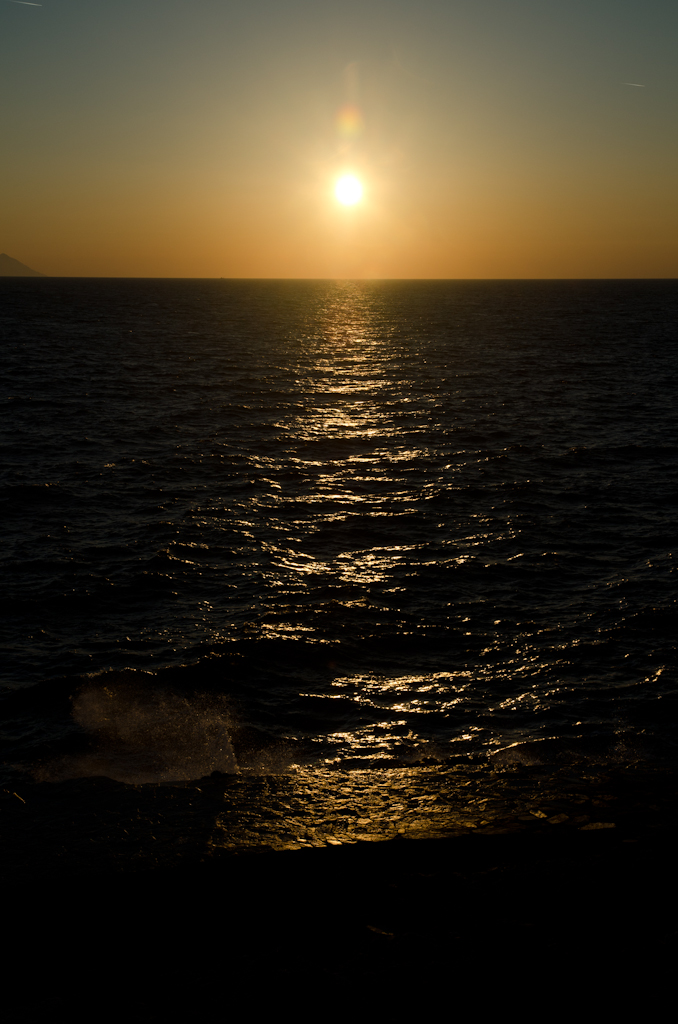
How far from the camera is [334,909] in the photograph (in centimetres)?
890

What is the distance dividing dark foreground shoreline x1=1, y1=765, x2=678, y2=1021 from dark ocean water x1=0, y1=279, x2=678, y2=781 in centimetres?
227

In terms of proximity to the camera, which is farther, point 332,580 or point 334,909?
point 332,580

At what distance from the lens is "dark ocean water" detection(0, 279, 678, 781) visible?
1448 centimetres

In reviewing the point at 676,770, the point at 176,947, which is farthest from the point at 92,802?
the point at 676,770

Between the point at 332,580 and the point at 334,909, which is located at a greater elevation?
the point at 332,580

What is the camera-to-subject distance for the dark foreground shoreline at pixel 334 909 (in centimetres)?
770

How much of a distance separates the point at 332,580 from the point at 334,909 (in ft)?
42.4

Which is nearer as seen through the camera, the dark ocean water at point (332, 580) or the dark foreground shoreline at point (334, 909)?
the dark foreground shoreline at point (334, 909)

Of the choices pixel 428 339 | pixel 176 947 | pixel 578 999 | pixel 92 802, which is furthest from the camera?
pixel 428 339

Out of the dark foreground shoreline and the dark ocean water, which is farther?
the dark ocean water

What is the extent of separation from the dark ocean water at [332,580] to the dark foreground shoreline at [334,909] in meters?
2.27

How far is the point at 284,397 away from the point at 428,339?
45.1 metres

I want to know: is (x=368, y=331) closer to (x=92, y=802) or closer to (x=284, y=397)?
(x=284, y=397)

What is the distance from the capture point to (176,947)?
8.30 m
